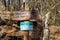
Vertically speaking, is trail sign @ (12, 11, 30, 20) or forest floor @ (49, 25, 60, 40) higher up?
trail sign @ (12, 11, 30, 20)

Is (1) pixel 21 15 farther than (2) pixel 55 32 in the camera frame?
No

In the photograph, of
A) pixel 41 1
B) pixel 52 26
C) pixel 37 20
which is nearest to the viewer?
pixel 37 20

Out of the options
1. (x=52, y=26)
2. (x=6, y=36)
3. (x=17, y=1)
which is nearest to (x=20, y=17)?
(x=6, y=36)

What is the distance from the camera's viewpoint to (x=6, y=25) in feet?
10.7

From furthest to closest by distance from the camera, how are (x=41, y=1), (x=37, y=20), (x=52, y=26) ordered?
(x=41, y=1) → (x=52, y=26) → (x=37, y=20)

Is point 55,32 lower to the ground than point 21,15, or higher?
lower

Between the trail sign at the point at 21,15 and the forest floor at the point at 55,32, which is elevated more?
the trail sign at the point at 21,15

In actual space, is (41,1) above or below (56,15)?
above

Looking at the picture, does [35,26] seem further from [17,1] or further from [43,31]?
[17,1]

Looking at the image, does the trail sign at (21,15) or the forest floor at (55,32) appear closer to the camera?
the trail sign at (21,15)

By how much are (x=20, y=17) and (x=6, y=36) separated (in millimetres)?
413

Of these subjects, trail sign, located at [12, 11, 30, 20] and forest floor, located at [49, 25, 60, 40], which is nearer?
trail sign, located at [12, 11, 30, 20]

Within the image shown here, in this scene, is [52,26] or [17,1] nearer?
[52,26]

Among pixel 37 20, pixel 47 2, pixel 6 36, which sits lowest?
pixel 6 36
